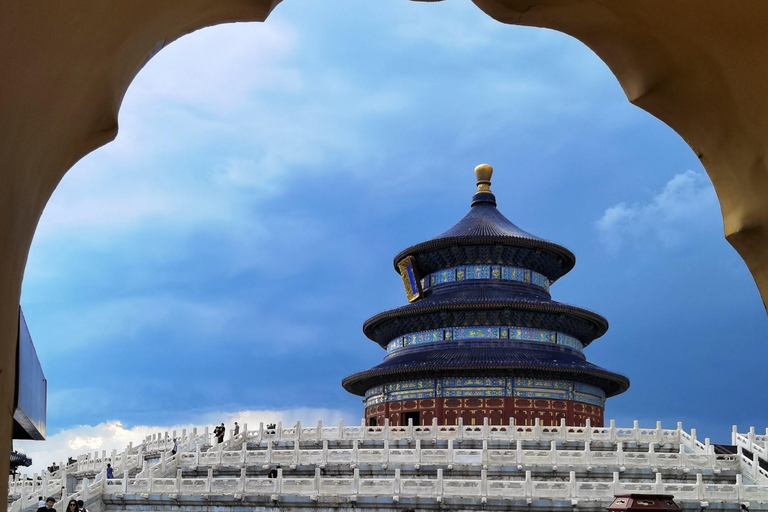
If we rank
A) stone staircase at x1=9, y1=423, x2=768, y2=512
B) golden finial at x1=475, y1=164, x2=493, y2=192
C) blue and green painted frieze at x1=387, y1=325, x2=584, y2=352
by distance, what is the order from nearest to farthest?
stone staircase at x1=9, y1=423, x2=768, y2=512, blue and green painted frieze at x1=387, y1=325, x2=584, y2=352, golden finial at x1=475, y1=164, x2=493, y2=192

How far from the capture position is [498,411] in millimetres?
40625

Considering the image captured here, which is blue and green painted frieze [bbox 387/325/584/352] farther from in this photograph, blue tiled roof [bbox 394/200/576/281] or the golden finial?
the golden finial

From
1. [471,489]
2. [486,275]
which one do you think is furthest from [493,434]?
[486,275]

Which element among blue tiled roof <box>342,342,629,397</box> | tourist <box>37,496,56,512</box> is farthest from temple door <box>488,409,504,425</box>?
tourist <box>37,496,56,512</box>

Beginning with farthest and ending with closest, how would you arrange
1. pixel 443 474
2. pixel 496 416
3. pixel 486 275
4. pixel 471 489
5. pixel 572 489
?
pixel 486 275
pixel 496 416
pixel 443 474
pixel 471 489
pixel 572 489

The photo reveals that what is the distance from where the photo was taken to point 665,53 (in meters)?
3.71

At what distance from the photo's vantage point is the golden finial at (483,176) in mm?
53000

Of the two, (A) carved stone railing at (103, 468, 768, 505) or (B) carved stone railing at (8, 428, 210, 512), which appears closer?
(A) carved stone railing at (103, 468, 768, 505)

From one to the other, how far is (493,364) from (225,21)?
37442mm

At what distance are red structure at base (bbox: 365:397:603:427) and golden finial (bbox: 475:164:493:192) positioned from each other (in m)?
16.8

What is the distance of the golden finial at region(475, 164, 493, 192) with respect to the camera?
174ft

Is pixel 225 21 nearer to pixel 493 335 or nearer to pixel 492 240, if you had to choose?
pixel 493 335

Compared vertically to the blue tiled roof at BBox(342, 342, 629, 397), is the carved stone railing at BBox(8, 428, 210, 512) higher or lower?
Result: lower

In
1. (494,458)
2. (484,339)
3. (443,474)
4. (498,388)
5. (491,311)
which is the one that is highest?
(491,311)
